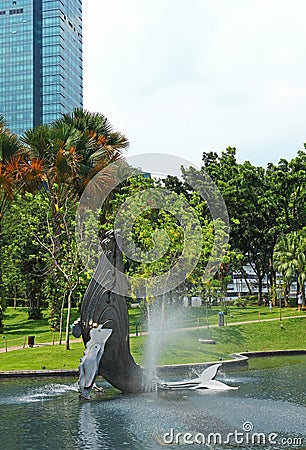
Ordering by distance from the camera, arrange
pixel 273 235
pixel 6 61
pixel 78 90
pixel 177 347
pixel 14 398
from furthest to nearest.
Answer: pixel 78 90, pixel 6 61, pixel 273 235, pixel 177 347, pixel 14 398

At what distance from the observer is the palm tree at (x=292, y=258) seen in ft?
133

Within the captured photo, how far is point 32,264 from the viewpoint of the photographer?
42.5 metres

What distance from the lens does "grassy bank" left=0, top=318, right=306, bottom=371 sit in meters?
23.8

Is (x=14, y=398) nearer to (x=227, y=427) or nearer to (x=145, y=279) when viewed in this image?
(x=227, y=427)

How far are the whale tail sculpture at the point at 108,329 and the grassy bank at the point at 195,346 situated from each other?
6151mm

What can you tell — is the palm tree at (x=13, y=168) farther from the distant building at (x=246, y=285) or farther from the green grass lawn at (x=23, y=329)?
the distant building at (x=246, y=285)

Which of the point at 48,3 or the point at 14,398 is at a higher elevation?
the point at 48,3

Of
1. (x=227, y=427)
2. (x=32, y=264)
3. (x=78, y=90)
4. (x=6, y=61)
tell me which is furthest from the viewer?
(x=78, y=90)

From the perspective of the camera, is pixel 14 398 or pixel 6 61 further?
pixel 6 61

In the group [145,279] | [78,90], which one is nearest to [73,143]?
[145,279]

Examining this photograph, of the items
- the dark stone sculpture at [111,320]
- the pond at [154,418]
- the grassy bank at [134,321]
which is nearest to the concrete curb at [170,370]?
the pond at [154,418]

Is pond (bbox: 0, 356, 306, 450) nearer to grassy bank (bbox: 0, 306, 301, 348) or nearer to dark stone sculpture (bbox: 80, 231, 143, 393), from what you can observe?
dark stone sculpture (bbox: 80, 231, 143, 393)

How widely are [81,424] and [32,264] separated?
96.3 ft

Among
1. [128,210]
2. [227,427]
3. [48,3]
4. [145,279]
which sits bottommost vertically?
[227,427]
